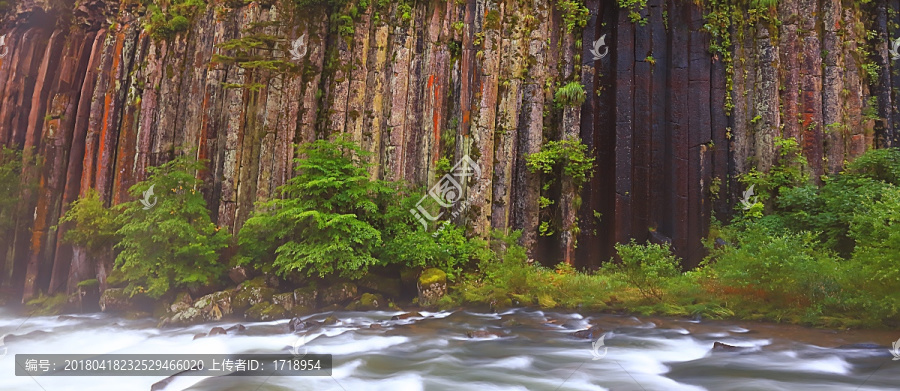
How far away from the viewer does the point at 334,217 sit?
395 inches

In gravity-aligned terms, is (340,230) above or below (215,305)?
above

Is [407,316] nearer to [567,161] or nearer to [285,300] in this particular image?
[285,300]

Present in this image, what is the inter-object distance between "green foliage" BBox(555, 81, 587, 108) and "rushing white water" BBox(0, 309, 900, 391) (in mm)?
5424

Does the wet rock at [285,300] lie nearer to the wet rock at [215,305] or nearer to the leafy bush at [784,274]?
the wet rock at [215,305]

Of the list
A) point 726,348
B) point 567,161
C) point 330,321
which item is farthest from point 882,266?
point 330,321

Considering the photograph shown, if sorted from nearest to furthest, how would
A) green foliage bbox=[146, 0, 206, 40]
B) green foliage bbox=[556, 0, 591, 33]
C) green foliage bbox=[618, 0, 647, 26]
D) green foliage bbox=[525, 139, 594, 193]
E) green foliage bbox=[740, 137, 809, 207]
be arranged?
green foliage bbox=[740, 137, 809, 207] < green foliage bbox=[525, 139, 594, 193] < green foliage bbox=[618, 0, 647, 26] < green foliage bbox=[556, 0, 591, 33] < green foliage bbox=[146, 0, 206, 40]

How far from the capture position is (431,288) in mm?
10273

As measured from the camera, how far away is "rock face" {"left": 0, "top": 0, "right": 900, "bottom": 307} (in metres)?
11.8

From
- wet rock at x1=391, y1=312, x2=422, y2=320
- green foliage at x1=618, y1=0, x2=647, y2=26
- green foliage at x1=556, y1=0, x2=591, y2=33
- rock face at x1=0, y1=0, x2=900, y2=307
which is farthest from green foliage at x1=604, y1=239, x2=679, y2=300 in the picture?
green foliage at x1=556, y1=0, x2=591, y2=33

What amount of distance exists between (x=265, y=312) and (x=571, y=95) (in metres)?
8.63

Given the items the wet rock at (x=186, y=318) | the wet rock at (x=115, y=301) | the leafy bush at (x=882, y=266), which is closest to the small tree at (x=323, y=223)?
the wet rock at (x=186, y=318)

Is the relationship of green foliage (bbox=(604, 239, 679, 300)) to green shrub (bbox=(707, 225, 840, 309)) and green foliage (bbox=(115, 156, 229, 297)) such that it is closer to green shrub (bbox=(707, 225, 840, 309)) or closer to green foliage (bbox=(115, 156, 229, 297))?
green shrub (bbox=(707, 225, 840, 309))

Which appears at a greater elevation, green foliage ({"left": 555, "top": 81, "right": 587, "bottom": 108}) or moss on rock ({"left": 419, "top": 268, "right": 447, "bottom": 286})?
green foliage ({"left": 555, "top": 81, "right": 587, "bottom": 108})

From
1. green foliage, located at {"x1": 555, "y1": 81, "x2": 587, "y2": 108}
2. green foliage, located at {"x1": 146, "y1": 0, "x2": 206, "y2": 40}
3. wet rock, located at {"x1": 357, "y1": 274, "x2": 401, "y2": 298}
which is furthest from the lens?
green foliage, located at {"x1": 146, "y1": 0, "x2": 206, "y2": 40}
